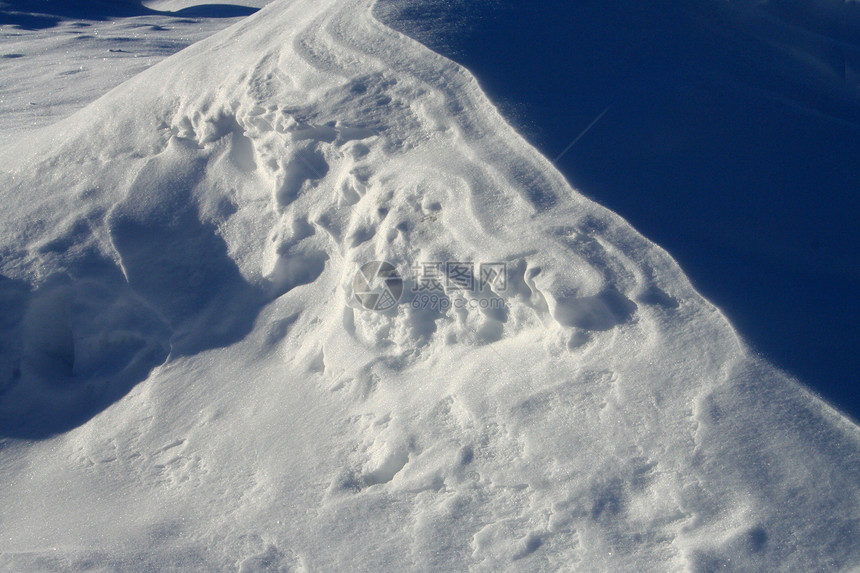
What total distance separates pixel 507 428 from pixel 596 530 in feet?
1.14

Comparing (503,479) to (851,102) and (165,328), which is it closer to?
(165,328)

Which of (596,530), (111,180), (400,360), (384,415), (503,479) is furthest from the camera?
(111,180)

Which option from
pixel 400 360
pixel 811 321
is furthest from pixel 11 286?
pixel 811 321

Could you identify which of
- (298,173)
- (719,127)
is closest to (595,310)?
(719,127)

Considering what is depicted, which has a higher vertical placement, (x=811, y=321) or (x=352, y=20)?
(x=352, y=20)

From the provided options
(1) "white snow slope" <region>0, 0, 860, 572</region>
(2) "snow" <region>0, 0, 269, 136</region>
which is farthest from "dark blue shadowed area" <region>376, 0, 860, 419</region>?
(2) "snow" <region>0, 0, 269, 136</region>

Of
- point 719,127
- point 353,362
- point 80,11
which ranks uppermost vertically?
point 719,127

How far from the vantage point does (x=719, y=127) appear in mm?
2168

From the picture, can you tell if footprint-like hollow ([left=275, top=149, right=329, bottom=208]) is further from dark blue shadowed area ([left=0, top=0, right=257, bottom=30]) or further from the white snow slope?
dark blue shadowed area ([left=0, top=0, right=257, bottom=30])

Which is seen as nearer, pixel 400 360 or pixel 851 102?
pixel 400 360

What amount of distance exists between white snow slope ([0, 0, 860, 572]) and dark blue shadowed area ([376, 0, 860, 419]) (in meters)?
0.12

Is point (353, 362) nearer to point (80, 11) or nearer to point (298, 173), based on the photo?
point (298, 173)

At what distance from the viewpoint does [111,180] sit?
260 cm

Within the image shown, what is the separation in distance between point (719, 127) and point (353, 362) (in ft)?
5.24
